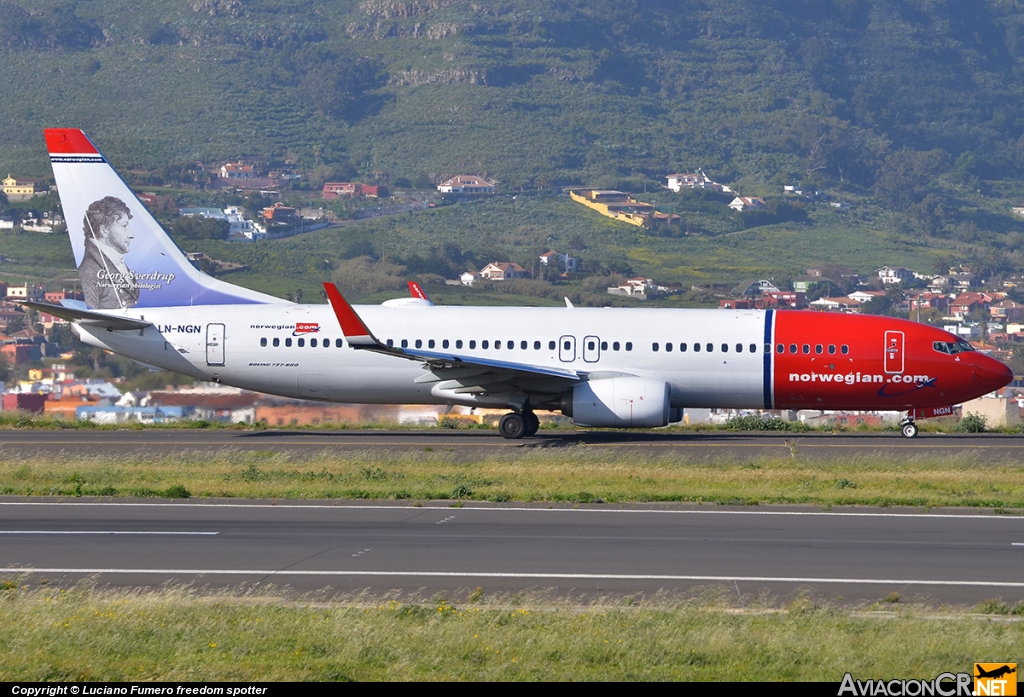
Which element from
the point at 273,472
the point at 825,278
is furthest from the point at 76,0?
the point at 273,472

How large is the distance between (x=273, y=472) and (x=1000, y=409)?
3044cm

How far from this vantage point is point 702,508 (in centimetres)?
1945

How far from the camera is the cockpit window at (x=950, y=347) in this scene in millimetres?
30250

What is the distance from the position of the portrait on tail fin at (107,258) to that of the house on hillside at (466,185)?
119 m

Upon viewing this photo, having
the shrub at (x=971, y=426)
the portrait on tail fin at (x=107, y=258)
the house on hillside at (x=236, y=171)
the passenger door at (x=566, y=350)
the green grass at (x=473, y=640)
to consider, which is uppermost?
the house on hillside at (x=236, y=171)

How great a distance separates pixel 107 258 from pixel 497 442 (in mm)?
11231

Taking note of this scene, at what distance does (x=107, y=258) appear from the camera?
3228 cm

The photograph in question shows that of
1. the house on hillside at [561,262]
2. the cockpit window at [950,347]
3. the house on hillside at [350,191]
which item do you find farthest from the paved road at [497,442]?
the house on hillside at [350,191]

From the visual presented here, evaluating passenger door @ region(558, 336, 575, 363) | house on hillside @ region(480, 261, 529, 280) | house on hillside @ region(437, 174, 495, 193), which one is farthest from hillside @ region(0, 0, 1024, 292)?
passenger door @ region(558, 336, 575, 363)

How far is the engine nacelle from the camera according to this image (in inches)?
1136

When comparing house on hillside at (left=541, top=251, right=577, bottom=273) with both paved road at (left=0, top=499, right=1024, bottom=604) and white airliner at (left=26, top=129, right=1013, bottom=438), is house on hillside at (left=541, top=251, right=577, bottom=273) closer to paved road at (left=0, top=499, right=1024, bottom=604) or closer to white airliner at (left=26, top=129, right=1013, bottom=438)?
white airliner at (left=26, top=129, right=1013, bottom=438)

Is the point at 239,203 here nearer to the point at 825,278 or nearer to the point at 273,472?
the point at 825,278

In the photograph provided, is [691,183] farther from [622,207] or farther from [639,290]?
[639,290]

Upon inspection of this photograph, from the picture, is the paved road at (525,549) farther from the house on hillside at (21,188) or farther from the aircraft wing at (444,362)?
the house on hillside at (21,188)
